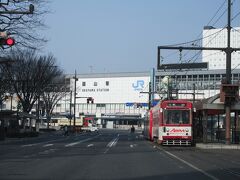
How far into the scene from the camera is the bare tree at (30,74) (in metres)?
58.3

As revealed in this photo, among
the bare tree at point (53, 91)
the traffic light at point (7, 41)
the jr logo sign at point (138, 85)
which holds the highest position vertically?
the jr logo sign at point (138, 85)

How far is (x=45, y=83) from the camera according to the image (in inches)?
2448

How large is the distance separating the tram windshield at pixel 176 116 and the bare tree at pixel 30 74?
2374cm

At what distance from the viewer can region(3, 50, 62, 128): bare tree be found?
191ft

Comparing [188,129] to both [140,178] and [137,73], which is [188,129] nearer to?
[140,178]

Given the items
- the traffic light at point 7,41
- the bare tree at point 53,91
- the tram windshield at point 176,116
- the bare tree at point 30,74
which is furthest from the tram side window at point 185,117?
the bare tree at point 53,91

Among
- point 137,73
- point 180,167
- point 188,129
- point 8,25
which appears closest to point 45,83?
point 8,25

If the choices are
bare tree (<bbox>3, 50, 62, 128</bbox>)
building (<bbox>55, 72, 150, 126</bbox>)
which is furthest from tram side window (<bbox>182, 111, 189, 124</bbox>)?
building (<bbox>55, 72, 150, 126</bbox>)

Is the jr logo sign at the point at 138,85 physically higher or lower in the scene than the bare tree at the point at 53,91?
higher

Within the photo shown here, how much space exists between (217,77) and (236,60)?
8.11 metres

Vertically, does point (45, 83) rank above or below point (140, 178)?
above

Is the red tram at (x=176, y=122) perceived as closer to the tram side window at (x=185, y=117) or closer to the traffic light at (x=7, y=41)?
the tram side window at (x=185, y=117)

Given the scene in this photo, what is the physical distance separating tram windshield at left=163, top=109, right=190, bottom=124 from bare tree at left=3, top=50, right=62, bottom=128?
2374cm

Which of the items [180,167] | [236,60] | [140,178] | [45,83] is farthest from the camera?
[236,60]
